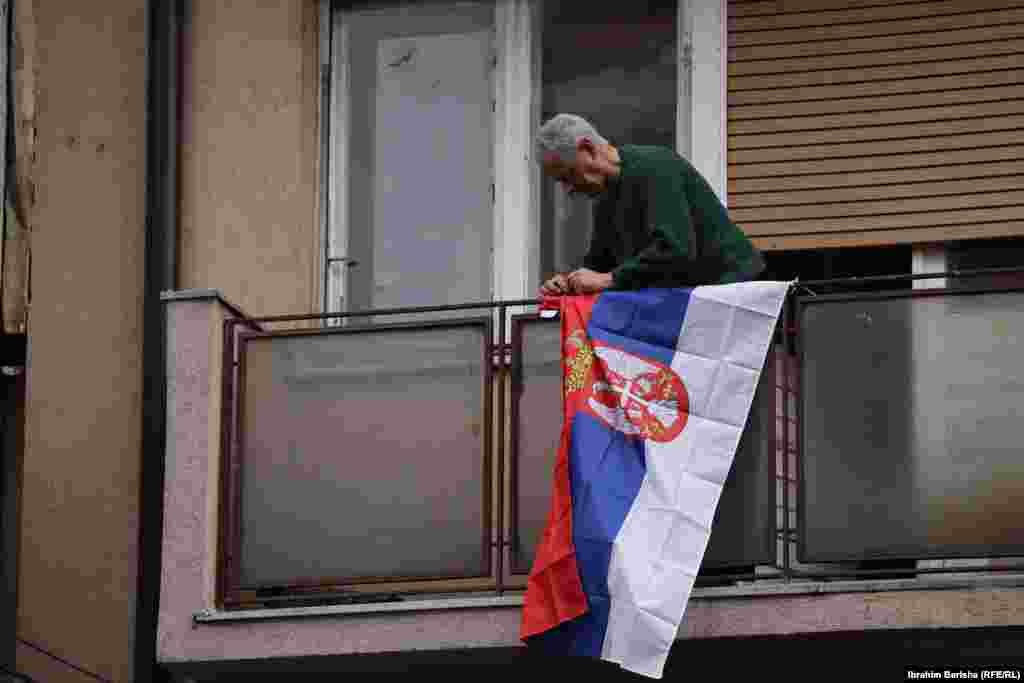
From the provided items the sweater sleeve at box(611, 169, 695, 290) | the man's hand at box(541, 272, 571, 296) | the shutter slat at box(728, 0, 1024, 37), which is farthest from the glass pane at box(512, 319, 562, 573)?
the shutter slat at box(728, 0, 1024, 37)

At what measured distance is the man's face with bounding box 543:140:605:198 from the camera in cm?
1275

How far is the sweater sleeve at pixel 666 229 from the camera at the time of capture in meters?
12.6

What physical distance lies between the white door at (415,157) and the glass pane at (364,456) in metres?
1.31

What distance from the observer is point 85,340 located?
15.0 meters

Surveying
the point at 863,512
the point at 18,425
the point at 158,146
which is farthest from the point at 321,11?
the point at 863,512

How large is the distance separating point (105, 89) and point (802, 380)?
13.4 feet

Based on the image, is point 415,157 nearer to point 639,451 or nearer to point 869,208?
point 869,208

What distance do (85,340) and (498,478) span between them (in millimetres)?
2616

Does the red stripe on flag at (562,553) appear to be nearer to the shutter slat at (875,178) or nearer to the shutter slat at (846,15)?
the shutter slat at (875,178)

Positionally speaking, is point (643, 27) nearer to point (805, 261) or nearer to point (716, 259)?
point (805, 261)

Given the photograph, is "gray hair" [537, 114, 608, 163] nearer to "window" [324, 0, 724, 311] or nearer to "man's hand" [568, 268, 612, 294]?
"man's hand" [568, 268, 612, 294]

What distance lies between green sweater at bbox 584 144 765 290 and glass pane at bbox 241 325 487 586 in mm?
914

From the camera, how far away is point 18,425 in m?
15.9

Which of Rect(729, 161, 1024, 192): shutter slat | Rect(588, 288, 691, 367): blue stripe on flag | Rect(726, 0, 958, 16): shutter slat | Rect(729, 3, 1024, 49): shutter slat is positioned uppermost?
Rect(726, 0, 958, 16): shutter slat
